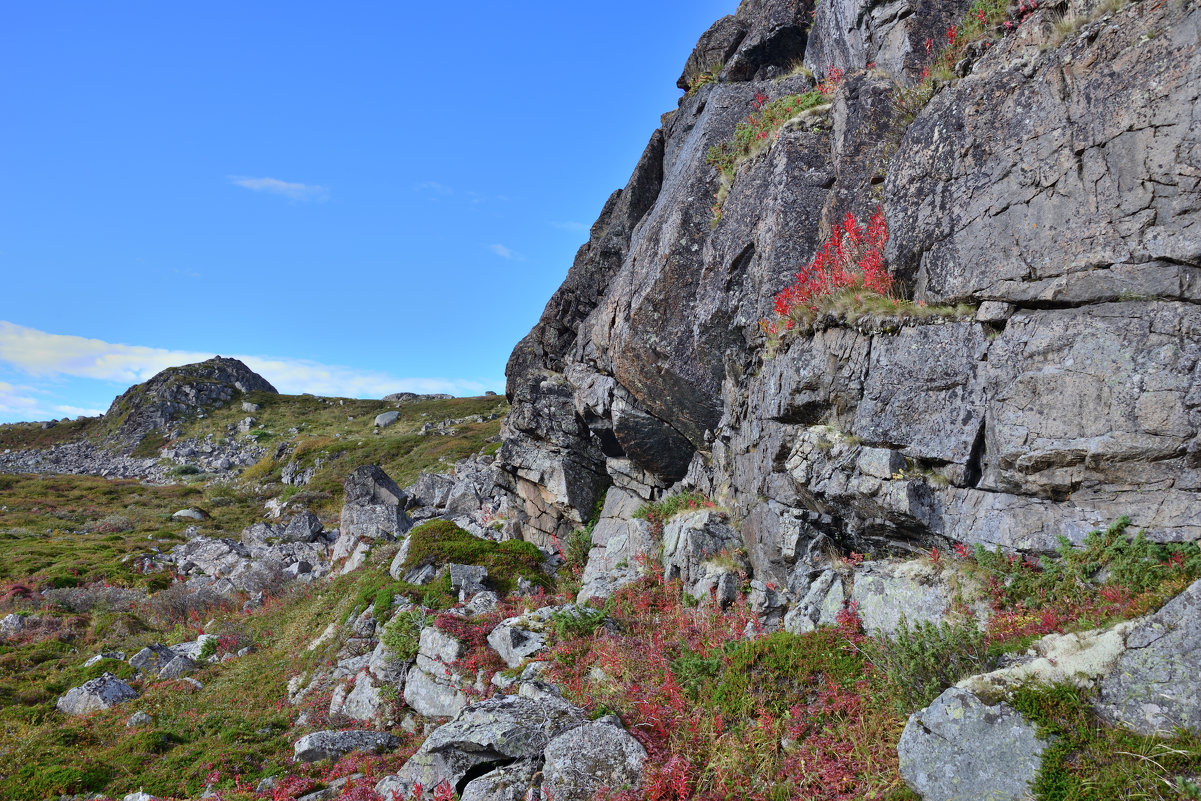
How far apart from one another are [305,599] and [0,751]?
12159 millimetres

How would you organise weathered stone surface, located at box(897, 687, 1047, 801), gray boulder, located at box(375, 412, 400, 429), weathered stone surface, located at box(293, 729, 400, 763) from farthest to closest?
gray boulder, located at box(375, 412, 400, 429)
weathered stone surface, located at box(293, 729, 400, 763)
weathered stone surface, located at box(897, 687, 1047, 801)

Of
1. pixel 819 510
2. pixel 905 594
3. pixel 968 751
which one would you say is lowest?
pixel 968 751

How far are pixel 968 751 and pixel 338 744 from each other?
40.1 ft

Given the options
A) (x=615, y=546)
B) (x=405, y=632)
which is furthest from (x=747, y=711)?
(x=405, y=632)

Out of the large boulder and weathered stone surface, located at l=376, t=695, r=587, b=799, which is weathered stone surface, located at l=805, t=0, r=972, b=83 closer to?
weathered stone surface, located at l=376, t=695, r=587, b=799

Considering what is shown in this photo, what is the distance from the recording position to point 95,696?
18.8 meters

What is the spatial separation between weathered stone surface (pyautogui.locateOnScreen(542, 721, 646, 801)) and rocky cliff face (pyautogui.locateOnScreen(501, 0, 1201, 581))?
539cm

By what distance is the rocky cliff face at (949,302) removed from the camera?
363 inches

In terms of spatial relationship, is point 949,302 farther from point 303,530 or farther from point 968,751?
point 303,530

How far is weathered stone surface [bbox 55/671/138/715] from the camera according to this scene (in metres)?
18.6

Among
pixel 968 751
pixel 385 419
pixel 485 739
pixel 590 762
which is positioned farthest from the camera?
pixel 385 419

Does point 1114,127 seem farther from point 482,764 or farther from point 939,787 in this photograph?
point 482,764

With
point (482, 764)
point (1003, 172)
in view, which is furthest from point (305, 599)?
point (1003, 172)

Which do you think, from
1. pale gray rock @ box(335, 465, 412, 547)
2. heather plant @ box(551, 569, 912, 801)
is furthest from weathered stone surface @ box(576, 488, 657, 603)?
pale gray rock @ box(335, 465, 412, 547)
